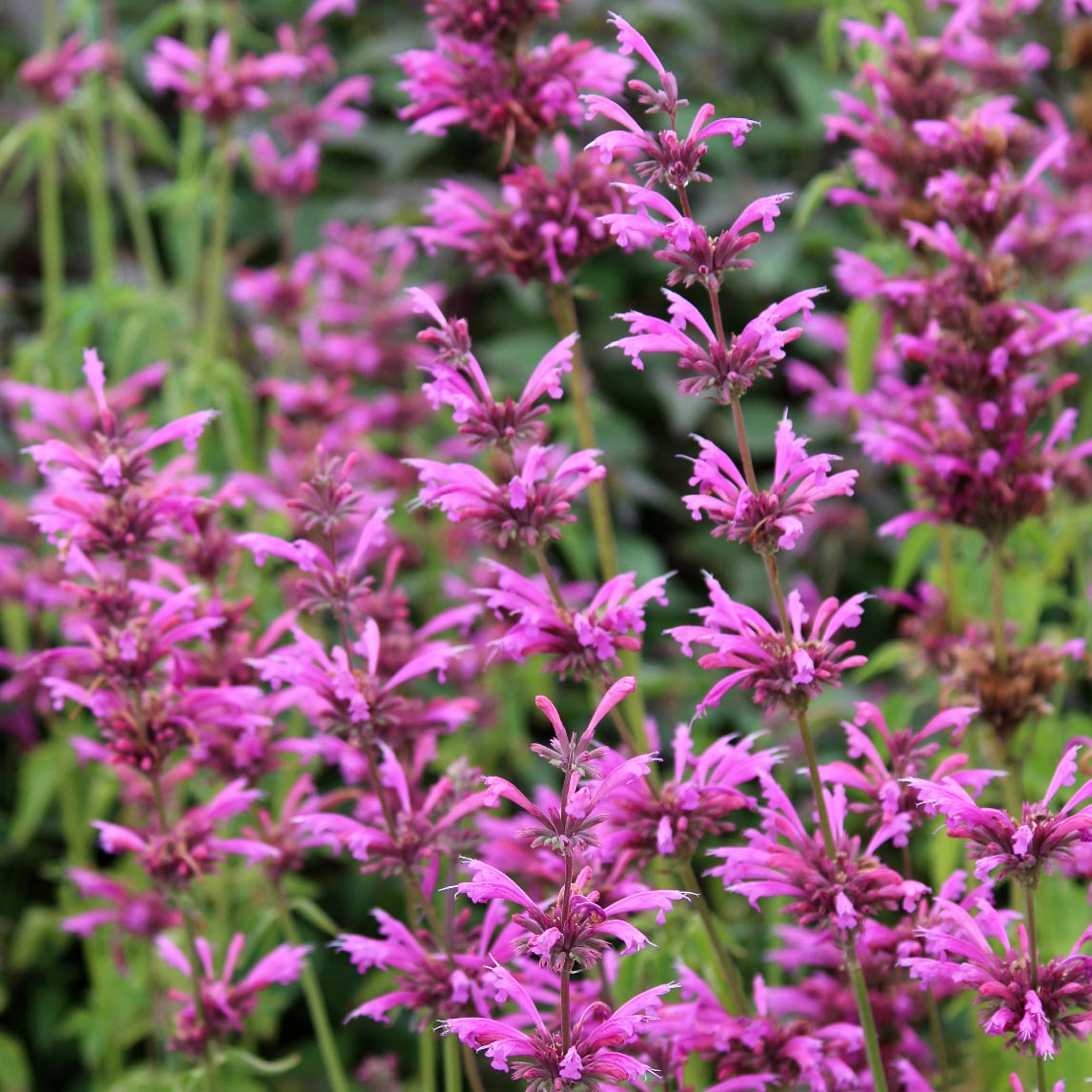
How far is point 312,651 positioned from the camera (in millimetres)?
1427

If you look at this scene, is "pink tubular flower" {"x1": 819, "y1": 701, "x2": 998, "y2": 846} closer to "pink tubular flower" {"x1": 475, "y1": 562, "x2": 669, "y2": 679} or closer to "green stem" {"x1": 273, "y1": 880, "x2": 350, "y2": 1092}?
"pink tubular flower" {"x1": 475, "y1": 562, "x2": 669, "y2": 679}

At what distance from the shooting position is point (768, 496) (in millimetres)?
1226

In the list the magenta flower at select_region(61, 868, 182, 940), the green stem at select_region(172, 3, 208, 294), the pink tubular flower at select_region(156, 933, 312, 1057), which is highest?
the green stem at select_region(172, 3, 208, 294)

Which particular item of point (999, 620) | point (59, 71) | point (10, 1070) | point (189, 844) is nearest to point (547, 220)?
point (999, 620)

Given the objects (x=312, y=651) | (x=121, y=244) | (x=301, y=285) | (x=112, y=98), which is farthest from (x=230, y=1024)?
(x=121, y=244)

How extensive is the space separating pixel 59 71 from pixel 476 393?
1865mm

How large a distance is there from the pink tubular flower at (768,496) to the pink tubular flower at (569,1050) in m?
0.40

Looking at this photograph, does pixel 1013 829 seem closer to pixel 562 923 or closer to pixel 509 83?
pixel 562 923

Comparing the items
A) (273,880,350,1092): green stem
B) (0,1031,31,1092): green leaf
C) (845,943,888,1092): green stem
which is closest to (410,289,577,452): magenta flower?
(845,943,888,1092): green stem

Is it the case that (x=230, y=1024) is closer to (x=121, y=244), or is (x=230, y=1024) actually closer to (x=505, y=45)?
(x=505, y=45)

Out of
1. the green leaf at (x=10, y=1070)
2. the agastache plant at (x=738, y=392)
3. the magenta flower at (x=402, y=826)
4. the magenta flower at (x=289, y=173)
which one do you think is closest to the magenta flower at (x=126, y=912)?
the green leaf at (x=10, y=1070)

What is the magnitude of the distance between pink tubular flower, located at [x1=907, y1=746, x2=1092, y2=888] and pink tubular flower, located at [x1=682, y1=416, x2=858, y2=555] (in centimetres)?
25

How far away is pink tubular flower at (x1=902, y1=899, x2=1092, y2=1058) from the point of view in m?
1.16

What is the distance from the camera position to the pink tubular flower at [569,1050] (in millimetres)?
1063
